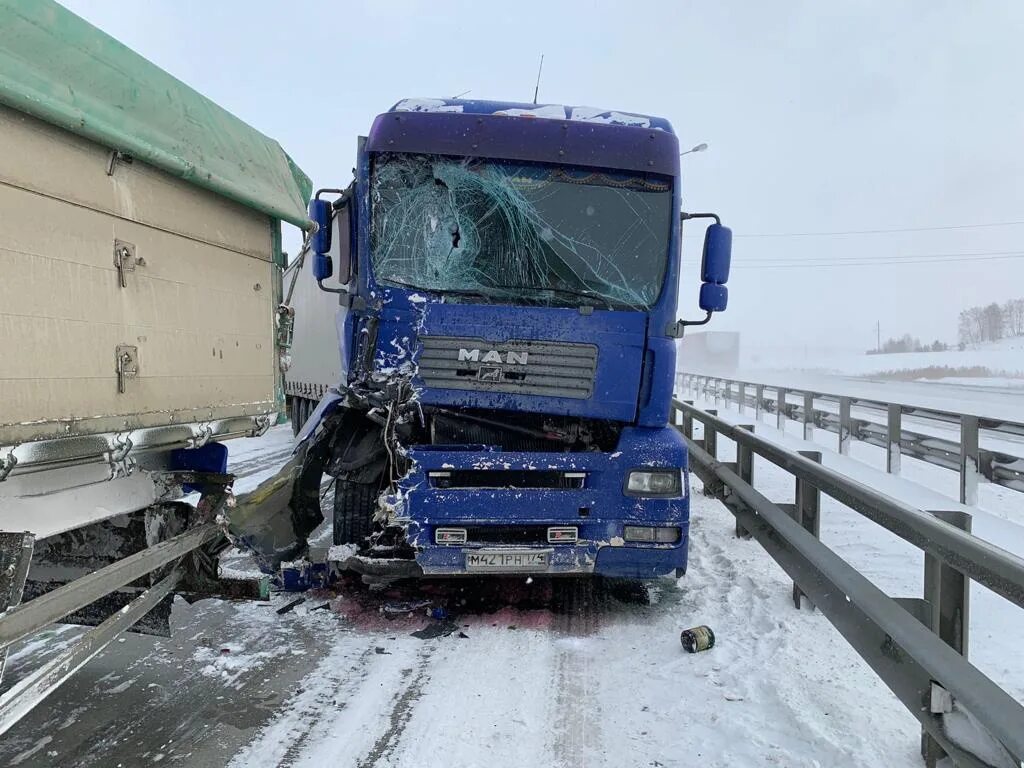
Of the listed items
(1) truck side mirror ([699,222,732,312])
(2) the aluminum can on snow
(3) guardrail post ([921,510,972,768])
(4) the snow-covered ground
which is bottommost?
(4) the snow-covered ground

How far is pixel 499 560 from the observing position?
4.10 m

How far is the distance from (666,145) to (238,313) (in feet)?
10.5

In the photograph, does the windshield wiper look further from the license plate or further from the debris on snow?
the debris on snow

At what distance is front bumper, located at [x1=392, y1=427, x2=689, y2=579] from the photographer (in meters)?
4.12

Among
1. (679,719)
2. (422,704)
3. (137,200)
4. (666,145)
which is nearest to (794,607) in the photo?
(679,719)

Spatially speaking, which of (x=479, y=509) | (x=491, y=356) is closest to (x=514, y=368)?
(x=491, y=356)

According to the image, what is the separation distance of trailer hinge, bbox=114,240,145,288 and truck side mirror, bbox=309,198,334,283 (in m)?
2.32

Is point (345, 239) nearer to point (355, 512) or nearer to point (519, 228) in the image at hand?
point (519, 228)

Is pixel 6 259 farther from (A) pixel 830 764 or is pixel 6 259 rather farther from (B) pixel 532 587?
(B) pixel 532 587

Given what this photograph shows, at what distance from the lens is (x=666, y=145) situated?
15.6 feet

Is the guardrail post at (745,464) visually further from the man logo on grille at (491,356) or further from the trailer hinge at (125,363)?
the trailer hinge at (125,363)

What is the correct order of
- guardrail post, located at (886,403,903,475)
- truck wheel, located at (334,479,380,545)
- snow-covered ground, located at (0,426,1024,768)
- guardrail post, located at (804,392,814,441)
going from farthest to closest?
guardrail post, located at (804,392,814,441), guardrail post, located at (886,403,903,475), truck wheel, located at (334,479,380,545), snow-covered ground, located at (0,426,1024,768)

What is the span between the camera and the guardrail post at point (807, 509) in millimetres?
4078

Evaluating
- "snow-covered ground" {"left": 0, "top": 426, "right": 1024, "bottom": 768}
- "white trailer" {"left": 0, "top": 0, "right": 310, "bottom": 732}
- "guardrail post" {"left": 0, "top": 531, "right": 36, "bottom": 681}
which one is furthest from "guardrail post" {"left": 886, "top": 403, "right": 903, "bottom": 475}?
"guardrail post" {"left": 0, "top": 531, "right": 36, "bottom": 681}
